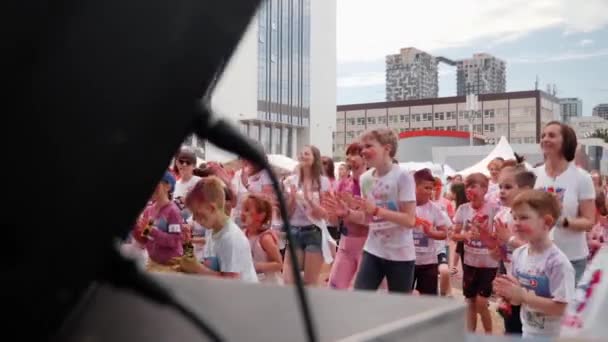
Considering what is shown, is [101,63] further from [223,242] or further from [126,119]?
[223,242]

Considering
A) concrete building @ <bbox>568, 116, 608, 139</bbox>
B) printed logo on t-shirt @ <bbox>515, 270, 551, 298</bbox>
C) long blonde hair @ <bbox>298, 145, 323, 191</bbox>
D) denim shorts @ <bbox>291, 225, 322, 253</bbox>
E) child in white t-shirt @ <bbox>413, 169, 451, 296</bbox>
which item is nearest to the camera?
printed logo on t-shirt @ <bbox>515, 270, 551, 298</bbox>

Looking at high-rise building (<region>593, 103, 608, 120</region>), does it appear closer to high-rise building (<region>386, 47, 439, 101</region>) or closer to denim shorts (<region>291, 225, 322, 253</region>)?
high-rise building (<region>386, 47, 439, 101</region>)

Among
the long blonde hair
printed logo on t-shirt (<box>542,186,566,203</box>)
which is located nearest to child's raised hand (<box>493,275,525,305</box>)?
printed logo on t-shirt (<box>542,186,566,203</box>)

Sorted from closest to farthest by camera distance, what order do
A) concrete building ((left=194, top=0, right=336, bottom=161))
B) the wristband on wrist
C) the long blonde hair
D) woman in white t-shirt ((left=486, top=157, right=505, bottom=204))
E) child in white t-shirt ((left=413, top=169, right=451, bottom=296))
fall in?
the wristband on wrist
child in white t-shirt ((left=413, top=169, right=451, bottom=296))
woman in white t-shirt ((left=486, top=157, right=505, bottom=204))
the long blonde hair
concrete building ((left=194, top=0, right=336, bottom=161))

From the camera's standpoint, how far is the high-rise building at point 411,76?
59344 millimetres

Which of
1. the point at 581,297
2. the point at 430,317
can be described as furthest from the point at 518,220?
the point at 430,317

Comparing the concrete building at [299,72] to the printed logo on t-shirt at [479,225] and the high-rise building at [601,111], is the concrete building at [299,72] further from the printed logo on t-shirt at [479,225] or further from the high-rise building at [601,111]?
the printed logo on t-shirt at [479,225]

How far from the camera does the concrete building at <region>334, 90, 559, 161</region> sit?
46.9 metres

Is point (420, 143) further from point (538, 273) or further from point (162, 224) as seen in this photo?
point (538, 273)

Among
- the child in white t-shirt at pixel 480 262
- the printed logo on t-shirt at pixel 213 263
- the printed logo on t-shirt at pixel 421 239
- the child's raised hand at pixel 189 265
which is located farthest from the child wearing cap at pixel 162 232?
the child in white t-shirt at pixel 480 262

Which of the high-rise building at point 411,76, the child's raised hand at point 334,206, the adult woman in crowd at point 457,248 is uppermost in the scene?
the high-rise building at point 411,76

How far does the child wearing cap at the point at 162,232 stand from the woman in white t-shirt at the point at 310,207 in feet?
2.54

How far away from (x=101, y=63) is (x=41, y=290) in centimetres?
12

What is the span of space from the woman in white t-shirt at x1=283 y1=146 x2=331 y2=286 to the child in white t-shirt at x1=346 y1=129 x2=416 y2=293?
608 millimetres
